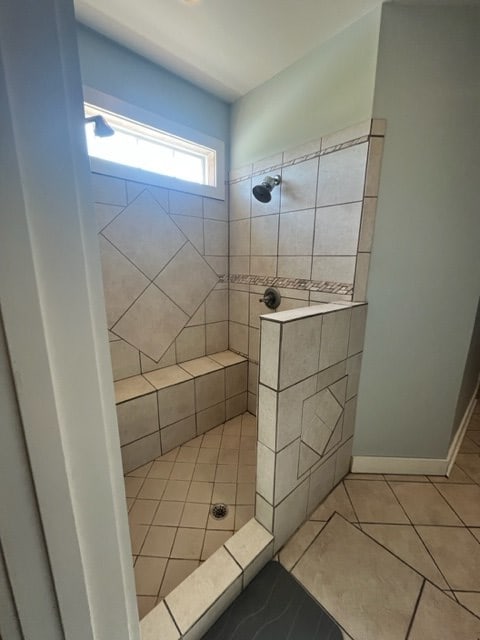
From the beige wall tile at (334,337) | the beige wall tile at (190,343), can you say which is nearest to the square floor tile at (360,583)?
the beige wall tile at (334,337)

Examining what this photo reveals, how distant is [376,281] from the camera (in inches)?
51.8

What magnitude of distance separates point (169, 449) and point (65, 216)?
5.60 ft

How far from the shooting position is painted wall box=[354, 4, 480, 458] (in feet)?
3.68

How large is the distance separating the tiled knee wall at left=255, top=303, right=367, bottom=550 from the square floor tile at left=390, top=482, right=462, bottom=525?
0.38 metres

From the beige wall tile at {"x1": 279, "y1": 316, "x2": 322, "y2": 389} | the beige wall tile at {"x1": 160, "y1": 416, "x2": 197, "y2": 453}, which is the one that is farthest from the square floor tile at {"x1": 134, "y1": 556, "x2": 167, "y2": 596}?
the beige wall tile at {"x1": 279, "y1": 316, "x2": 322, "y2": 389}

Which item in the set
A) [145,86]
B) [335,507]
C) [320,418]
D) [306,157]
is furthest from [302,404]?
[145,86]

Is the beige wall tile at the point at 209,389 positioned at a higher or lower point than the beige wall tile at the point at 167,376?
lower

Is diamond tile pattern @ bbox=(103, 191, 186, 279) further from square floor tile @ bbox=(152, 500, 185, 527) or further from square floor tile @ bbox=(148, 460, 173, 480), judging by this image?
square floor tile @ bbox=(152, 500, 185, 527)

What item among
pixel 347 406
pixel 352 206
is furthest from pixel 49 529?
pixel 352 206

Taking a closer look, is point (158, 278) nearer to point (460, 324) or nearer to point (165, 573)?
point (165, 573)

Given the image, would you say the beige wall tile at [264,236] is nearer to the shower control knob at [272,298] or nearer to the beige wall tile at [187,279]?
the shower control knob at [272,298]

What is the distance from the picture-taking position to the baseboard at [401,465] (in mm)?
1490

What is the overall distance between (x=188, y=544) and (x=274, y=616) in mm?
416

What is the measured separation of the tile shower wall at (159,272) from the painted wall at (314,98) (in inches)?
21.2
